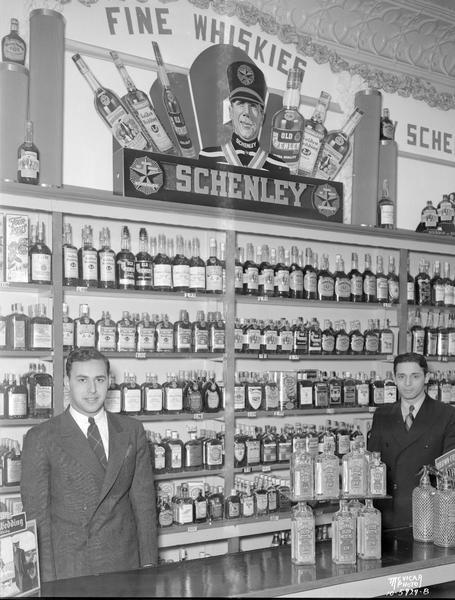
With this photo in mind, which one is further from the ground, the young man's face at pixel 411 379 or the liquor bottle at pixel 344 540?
the young man's face at pixel 411 379

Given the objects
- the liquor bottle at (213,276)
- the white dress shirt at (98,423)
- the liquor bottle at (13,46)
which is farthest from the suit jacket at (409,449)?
the liquor bottle at (13,46)

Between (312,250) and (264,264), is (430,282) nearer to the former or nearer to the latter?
(312,250)

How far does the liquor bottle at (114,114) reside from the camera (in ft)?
15.3

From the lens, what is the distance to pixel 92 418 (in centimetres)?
304

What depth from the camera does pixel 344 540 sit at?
2.61 m

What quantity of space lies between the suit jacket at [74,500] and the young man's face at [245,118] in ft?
9.88

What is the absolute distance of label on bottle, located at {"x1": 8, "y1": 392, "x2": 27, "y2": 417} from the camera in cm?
404

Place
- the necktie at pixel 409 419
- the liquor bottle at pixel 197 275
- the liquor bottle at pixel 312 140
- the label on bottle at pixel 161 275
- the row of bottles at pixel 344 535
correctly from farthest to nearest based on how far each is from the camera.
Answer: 1. the liquor bottle at pixel 312 140
2. the liquor bottle at pixel 197 275
3. the label on bottle at pixel 161 275
4. the necktie at pixel 409 419
5. the row of bottles at pixel 344 535

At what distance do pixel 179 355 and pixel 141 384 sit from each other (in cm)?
34

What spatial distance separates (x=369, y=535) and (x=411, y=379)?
121cm

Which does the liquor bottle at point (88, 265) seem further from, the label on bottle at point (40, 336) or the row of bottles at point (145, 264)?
the label on bottle at point (40, 336)

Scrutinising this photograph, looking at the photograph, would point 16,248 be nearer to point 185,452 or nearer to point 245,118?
point 185,452

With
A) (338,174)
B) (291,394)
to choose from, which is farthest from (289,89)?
(291,394)

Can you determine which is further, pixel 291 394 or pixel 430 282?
pixel 430 282
